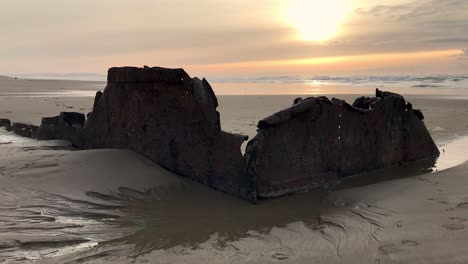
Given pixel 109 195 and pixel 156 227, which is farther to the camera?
pixel 109 195

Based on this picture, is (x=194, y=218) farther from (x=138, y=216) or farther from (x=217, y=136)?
(x=217, y=136)

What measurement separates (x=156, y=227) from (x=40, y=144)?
2.77 metres

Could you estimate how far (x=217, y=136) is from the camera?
12.1 feet

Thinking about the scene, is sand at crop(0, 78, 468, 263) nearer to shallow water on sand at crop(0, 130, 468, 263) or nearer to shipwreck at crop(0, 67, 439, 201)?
shallow water on sand at crop(0, 130, 468, 263)

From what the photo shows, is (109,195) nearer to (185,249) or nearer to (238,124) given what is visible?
(185,249)

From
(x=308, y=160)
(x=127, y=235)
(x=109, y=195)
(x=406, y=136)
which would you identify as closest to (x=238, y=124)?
(x=406, y=136)

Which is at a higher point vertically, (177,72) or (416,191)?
(177,72)

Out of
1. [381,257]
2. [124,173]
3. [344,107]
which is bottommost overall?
[381,257]

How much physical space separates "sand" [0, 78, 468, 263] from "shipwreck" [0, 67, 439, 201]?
0.50ft

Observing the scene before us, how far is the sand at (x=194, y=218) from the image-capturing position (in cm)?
237

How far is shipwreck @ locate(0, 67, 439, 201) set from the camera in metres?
3.53

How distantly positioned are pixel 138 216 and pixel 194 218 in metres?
0.38

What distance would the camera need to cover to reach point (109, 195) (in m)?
3.21

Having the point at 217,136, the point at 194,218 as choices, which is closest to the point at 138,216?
the point at 194,218
